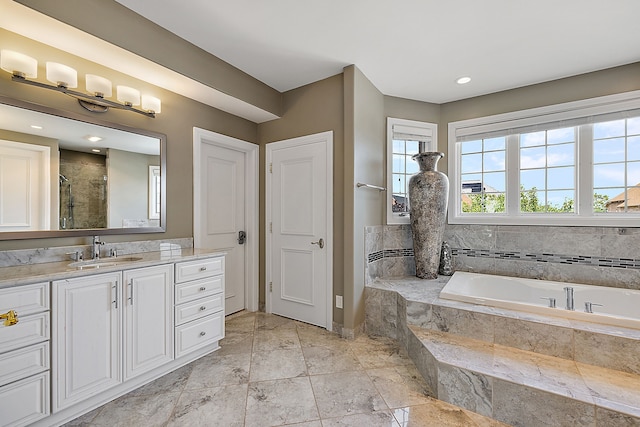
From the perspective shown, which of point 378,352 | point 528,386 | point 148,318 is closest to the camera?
point 528,386

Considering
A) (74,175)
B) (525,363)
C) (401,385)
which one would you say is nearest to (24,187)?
(74,175)

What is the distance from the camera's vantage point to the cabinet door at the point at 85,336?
1.47 metres

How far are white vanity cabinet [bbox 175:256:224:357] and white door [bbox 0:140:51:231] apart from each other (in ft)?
2.89

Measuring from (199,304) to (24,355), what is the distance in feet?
3.12

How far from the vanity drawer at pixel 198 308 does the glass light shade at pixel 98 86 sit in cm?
161

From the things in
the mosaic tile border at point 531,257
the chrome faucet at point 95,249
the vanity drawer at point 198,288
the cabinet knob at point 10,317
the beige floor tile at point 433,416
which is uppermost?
the chrome faucet at point 95,249

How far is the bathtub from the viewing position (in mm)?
1930

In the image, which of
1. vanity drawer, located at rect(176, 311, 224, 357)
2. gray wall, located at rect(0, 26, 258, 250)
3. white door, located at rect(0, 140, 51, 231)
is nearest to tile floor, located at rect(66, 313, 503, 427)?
vanity drawer, located at rect(176, 311, 224, 357)

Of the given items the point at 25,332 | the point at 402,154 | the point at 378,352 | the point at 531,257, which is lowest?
the point at 378,352

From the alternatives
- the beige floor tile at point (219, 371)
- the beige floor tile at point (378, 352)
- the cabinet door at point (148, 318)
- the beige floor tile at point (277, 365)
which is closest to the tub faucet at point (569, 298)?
the beige floor tile at point (378, 352)

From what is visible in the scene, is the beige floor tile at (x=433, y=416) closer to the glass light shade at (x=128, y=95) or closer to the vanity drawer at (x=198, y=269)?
the vanity drawer at (x=198, y=269)

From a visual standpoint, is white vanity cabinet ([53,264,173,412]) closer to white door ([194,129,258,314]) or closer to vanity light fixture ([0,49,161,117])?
white door ([194,129,258,314])

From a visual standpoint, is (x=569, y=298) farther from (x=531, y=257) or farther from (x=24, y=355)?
(x=24, y=355)

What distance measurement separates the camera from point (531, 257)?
9.41 ft
